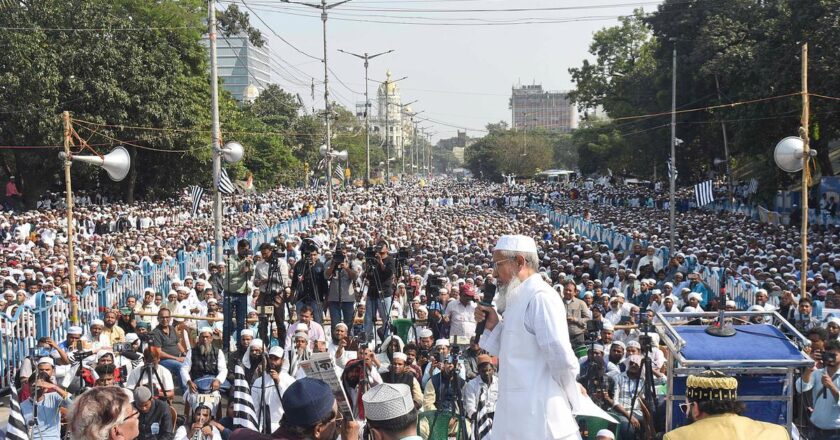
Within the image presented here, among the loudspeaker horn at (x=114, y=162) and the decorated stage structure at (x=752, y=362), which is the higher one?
the loudspeaker horn at (x=114, y=162)

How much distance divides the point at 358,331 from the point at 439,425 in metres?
4.04

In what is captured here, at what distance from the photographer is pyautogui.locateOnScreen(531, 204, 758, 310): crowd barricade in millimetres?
13734

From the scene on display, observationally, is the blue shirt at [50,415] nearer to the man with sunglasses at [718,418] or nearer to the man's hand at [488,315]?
the man's hand at [488,315]

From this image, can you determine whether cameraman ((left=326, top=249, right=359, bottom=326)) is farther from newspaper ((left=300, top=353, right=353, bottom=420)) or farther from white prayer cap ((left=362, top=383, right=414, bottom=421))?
white prayer cap ((left=362, top=383, right=414, bottom=421))

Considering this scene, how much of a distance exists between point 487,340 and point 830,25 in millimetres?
22067

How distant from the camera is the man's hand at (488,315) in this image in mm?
4090

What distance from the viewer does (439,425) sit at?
24.3 ft

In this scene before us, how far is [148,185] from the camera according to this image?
42.4 meters

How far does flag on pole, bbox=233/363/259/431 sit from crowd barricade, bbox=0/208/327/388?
2.10 metres

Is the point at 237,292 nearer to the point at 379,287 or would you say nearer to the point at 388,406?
the point at 379,287

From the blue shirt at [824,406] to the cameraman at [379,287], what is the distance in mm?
5590

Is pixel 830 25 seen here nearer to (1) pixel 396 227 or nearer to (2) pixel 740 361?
(1) pixel 396 227

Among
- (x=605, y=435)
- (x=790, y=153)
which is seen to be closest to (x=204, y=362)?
(x=605, y=435)

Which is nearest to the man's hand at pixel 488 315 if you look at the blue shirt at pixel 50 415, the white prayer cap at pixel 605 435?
the white prayer cap at pixel 605 435
